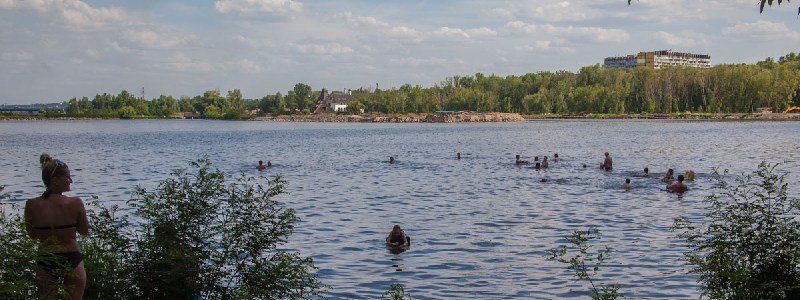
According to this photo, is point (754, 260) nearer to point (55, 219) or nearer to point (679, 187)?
point (55, 219)

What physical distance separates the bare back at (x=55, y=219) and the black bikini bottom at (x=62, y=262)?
3.3 inches

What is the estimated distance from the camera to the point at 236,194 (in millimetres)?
12305

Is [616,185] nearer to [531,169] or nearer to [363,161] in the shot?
[531,169]

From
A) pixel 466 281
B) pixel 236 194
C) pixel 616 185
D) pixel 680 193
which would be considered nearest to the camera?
pixel 236 194

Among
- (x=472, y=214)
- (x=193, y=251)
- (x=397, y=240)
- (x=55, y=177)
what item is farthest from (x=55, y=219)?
(x=472, y=214)

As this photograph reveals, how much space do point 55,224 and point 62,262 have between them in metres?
0.49

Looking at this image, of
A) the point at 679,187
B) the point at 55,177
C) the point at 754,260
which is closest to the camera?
the point at 55,177

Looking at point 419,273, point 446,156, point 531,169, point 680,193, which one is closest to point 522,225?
point 419,273

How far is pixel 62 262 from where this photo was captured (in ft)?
29.5

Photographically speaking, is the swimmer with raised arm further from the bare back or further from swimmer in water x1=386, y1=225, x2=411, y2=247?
swimmer in water x1=386, y1=225, x2=411, y2=247

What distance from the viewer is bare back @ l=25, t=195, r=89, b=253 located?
891cm

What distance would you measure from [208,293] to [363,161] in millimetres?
51017

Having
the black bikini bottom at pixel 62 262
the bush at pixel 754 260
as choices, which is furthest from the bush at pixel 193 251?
the bush at pixel 754 260

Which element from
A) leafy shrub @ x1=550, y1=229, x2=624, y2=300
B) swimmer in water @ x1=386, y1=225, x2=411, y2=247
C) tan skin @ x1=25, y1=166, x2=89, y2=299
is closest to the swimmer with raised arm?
tan skin @ x1=25, y1=166, x2=89, y2=299
